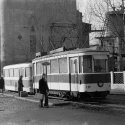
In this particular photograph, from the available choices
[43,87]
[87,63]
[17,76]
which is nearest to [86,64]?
[87,63]

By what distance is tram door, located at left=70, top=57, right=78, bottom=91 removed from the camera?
2144 centimetres

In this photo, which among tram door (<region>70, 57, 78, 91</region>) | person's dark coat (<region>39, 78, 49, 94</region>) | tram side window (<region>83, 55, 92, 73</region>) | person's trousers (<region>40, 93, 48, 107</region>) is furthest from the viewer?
tram door (<region>70, 57, 78, 91</region>)

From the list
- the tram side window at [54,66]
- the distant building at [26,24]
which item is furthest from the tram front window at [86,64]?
the distant building at [26,24]

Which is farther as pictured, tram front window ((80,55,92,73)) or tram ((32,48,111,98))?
tram front window ((80,55,92,73))

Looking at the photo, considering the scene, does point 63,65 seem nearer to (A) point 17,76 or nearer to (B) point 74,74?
(B) point 74,74

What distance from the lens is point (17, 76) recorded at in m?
34.4

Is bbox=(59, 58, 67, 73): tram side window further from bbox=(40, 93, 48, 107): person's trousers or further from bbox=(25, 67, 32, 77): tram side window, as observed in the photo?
bbox=(25, 67, 32, 77): tram side window

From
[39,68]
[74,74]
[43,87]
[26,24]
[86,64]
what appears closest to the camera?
[43,87]

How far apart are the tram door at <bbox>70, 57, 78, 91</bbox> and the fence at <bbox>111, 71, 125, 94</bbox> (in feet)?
32.1

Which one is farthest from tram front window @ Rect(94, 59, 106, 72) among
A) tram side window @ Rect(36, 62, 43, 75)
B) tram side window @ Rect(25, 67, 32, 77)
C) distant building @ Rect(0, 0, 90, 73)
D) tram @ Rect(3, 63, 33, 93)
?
distant building @ Rect(0, 0, 90, 73)

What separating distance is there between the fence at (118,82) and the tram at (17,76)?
7127 mm

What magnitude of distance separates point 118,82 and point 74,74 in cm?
1116

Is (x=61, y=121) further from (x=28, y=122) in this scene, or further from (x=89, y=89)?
(x=89, y=89)

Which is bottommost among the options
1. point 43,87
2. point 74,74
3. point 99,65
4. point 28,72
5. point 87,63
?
point 43,87
